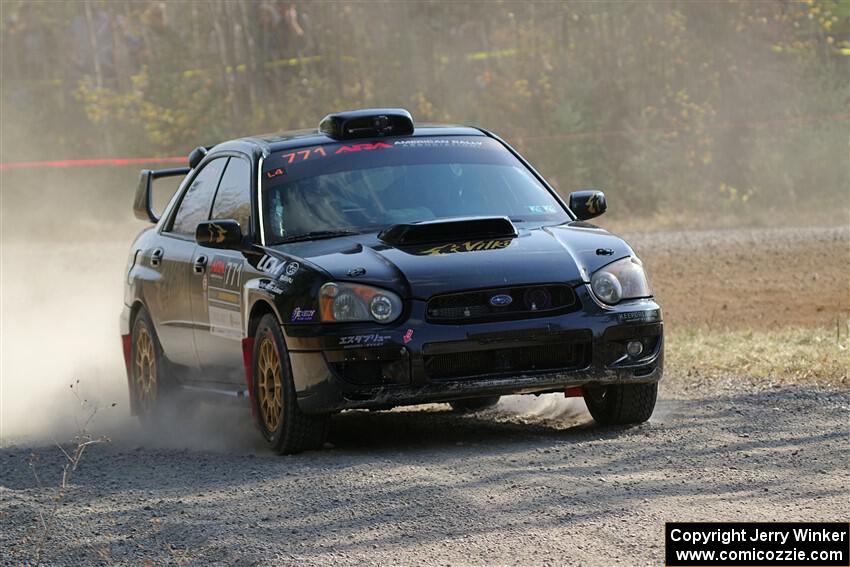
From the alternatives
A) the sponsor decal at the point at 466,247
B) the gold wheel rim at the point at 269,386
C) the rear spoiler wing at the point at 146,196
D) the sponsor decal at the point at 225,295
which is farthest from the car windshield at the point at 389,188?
the rear spoiler wing at the point at 146,196

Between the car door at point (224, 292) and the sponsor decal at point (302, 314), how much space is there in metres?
0.77

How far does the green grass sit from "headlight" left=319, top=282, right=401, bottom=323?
132 inches

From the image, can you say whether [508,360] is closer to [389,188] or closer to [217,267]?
[389,188]

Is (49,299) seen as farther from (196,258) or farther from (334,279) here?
(334,279)

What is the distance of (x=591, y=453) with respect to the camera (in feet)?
24.0

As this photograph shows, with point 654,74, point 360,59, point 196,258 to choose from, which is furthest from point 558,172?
point 196,258

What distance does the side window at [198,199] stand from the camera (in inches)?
380

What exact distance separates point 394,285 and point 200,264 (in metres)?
1.98

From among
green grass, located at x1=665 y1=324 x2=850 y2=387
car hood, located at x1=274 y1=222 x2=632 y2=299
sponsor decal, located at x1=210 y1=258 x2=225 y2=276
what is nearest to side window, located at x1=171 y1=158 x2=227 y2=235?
sponsor decal, located at x1=210 y1=258 x2=225 y2=276

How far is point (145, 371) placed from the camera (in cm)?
1017

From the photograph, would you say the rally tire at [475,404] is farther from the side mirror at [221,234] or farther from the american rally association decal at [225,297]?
the side mirror at [221,234]

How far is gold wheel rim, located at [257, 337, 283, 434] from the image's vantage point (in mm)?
7895

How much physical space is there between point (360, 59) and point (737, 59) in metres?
8.01

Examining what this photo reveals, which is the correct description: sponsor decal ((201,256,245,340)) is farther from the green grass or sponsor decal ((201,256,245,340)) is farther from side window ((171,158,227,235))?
the green grass
